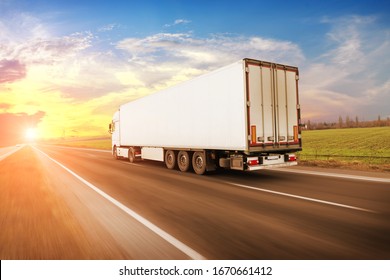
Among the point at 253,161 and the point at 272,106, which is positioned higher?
the point at 272,106

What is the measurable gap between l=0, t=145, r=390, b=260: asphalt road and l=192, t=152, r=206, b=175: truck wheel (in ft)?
7.21

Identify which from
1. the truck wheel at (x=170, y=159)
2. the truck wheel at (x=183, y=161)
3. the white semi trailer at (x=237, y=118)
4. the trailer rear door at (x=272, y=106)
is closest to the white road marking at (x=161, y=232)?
the white semi trailer at (x=237, y=118)

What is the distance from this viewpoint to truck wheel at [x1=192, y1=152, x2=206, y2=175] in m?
11.8

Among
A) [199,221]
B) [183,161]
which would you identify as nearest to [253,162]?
[183,161]

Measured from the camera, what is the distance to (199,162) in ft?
40.0

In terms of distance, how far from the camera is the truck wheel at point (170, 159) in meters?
13.9

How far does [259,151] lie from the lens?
10.1m

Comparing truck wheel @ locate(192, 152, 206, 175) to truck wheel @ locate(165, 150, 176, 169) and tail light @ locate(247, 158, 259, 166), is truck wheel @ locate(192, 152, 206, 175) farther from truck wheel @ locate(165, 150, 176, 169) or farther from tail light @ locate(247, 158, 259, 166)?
tail light @ locate(247, 158, 259, 166)

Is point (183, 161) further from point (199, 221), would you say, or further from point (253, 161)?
point (199, 221)

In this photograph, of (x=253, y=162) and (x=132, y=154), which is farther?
(x=132, y=154)

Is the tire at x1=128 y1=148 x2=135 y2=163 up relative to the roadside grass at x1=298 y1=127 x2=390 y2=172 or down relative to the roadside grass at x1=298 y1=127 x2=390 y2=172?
Result: up

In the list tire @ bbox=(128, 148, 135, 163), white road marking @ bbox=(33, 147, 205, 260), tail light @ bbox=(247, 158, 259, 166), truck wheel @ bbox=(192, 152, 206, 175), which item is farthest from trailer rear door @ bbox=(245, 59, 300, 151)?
tire @ bbox=(128, 148, 135, 163)

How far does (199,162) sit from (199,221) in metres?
6.73

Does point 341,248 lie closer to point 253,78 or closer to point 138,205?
point 138,205
